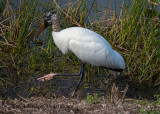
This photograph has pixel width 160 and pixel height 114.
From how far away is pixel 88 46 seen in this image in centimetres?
439

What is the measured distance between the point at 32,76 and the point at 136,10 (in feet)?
6.22

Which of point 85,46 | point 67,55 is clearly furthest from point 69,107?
point 67,55

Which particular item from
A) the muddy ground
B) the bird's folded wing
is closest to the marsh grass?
the bird's folded wing

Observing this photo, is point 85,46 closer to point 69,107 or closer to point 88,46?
point 88,46

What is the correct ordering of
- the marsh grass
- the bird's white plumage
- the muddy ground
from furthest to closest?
the marsh grass → the bird's white plumage → the muddy ground

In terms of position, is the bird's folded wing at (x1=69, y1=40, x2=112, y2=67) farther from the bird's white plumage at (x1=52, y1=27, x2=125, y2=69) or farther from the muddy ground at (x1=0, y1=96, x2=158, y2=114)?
the muddy ground at (x1=0, y1=96, x2=158, y2=114)

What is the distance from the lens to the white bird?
14.2ft

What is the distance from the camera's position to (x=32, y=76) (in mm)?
4770

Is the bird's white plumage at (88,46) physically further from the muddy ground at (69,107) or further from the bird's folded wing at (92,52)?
the muddy ground at (69,107)

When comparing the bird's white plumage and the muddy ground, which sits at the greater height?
the bird's white plumage

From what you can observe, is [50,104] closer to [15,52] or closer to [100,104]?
[100,104]

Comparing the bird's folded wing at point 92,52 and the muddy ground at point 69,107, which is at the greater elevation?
the bird's folded wing at point 92,52

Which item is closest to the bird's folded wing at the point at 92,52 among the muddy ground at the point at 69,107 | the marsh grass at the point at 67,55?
the marsh grass at the point at 67,55

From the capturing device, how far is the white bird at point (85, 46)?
433 centimetres
